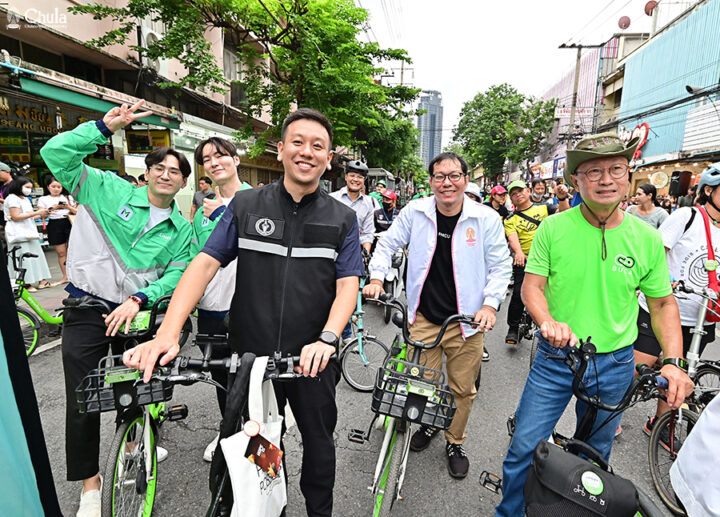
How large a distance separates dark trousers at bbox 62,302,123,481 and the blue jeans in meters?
2.37

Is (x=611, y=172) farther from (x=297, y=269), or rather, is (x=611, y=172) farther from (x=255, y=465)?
(x=255, y=465)

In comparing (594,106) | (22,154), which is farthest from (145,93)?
(594,106)

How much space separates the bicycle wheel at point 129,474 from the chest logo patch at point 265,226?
1270 mm

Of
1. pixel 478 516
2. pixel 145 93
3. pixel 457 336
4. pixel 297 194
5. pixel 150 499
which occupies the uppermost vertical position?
pixel 145 93

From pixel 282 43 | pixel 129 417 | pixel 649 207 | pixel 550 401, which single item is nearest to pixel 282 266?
pixel 129 417

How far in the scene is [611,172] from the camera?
76.2 inches

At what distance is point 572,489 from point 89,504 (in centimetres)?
257

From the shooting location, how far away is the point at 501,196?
23.1 ft

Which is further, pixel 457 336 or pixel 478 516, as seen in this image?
pixel 457 336

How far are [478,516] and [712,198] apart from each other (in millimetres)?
2884

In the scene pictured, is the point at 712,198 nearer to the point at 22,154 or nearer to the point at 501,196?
the point at 501,196

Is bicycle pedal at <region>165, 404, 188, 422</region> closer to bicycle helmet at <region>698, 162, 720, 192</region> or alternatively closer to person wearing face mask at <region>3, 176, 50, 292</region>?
bicycle helmet at <region>698, 162, 720, 192</region>

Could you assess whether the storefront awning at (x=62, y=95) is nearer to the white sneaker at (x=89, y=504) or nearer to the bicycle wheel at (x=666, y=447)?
the white sneaker at (x=89, y=504)

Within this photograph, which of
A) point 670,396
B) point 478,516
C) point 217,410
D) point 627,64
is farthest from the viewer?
point 627,64
